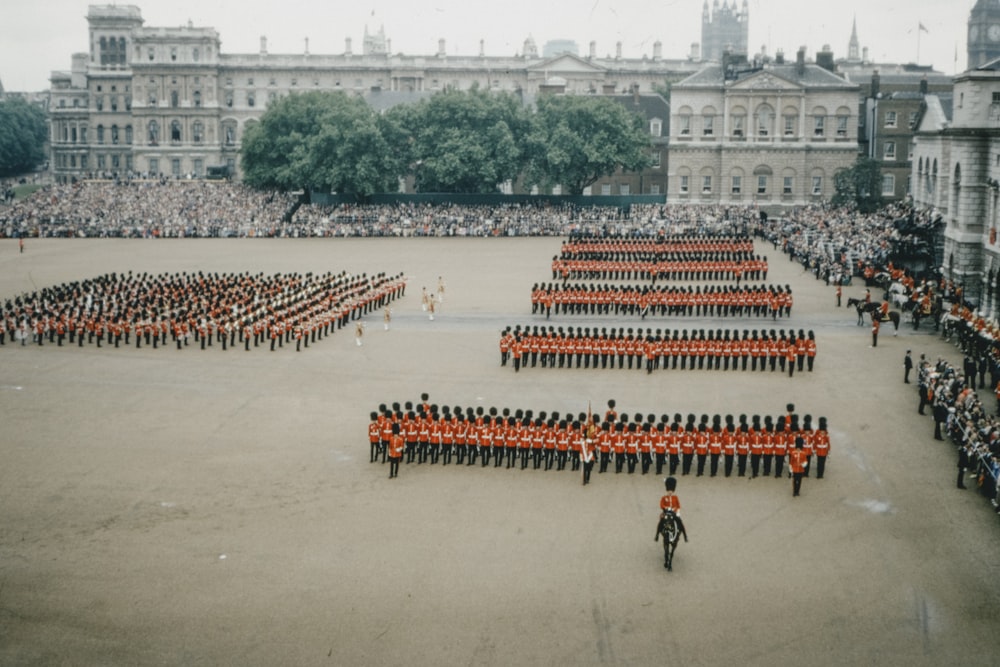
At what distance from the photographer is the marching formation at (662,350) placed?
29.9 m

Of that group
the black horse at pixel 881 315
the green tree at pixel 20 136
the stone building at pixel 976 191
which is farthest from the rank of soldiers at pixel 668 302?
the green tree at pixel 20 136

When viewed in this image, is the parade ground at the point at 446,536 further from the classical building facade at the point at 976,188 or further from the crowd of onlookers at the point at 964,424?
the classical building facade at the point at 976,188

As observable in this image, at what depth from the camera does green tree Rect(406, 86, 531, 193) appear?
2926 inches

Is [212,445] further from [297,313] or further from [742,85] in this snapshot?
[742,85]

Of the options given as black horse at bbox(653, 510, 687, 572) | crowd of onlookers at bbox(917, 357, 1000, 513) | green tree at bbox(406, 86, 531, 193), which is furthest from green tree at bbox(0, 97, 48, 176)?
black horse at bbox(653, 510, 687, 572)

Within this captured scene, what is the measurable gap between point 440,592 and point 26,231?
66.8 metres

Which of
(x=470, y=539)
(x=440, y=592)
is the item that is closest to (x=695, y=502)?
(x=470, y=539)

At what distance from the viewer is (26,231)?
239ft

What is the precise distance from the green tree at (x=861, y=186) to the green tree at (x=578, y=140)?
48.7 feet

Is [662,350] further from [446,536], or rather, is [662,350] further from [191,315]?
[191,315]

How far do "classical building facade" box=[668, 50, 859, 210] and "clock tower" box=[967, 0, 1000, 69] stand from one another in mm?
54592

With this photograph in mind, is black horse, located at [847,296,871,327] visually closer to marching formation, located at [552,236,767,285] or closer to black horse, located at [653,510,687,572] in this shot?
marching formation, located at [552,236,767,285]

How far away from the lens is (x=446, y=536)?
17609 millimetres

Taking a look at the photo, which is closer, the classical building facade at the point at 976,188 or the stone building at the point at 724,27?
the classical building facade at the point at 976,188
